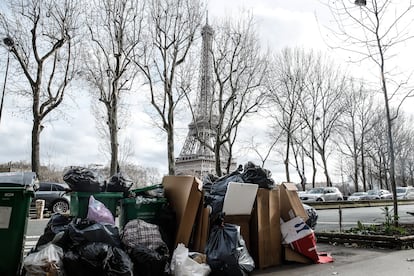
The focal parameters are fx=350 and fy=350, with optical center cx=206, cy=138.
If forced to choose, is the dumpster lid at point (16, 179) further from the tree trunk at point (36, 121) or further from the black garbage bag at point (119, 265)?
the tree trunk at point (36, 121)

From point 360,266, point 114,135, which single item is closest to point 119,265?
point 360,266

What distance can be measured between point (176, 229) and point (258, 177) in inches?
59.9

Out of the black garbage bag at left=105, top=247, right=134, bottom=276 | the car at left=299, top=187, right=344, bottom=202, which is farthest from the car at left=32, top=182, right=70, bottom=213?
the car at left=299, top=187, right=344, bottom=202

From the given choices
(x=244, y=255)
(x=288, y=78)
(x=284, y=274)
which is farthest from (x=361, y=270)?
(x=288, y=78)

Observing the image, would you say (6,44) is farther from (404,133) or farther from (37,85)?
(404,133)

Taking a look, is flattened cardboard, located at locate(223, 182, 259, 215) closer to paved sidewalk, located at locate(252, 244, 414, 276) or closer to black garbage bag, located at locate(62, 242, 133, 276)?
paved sidewalk, located at locate(252, 244, 414, 276)

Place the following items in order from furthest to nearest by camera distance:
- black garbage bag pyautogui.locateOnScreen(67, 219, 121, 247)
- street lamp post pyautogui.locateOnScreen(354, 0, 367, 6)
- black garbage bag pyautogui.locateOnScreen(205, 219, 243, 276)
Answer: street lamp post pyautogui.locateOnScreen(354, 0, 367, 6) < black garbage bag pyautogui.locateOnScreen(205, 219, 243, 276) < black garbage bag pyautogui.locateOnScreen(67, 219, 121, 247)

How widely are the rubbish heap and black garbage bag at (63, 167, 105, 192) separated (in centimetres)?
1

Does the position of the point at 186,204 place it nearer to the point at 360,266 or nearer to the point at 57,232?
the point at 57,232

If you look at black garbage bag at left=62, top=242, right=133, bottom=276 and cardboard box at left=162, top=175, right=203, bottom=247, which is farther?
cardboard box at left=162, top=175, right=203, bottom=247

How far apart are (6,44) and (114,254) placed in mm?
15640

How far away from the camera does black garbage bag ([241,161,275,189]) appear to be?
5.49 m

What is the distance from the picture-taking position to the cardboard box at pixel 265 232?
17.0 ft

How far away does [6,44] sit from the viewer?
16.0 metres
